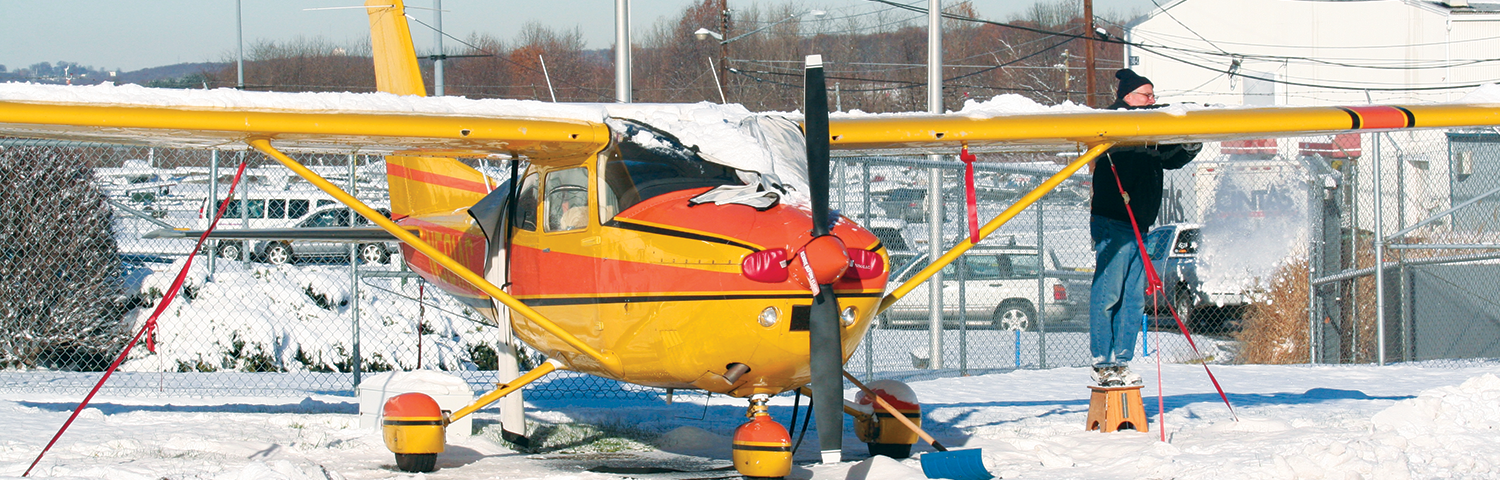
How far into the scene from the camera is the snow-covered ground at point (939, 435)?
225 inches

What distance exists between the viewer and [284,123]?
5.69 meters

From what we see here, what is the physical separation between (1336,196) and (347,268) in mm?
12393

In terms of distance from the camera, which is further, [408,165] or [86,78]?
[86,78]

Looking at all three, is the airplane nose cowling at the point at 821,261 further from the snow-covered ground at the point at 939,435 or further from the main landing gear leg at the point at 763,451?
the snow-covered ground at the point at 939,435

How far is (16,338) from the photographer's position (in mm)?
11273

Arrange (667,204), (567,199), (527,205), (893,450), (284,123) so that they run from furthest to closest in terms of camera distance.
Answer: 1. (893,450)
2. (527,205)
3. (567,199)
4. (284,123)
5. (667,204)

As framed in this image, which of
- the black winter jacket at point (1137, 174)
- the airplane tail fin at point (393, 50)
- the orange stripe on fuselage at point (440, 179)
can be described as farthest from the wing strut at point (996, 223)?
the airplane tail fin at point (393, 50)

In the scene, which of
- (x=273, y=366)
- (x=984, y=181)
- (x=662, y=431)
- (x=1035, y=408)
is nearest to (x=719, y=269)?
(x=662, y=431)

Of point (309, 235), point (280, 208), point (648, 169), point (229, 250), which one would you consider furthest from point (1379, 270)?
point (280, 208)

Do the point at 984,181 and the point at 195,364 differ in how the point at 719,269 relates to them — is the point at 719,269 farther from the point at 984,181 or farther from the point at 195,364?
the point at 984,181

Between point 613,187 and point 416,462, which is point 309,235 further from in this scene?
point 613,187

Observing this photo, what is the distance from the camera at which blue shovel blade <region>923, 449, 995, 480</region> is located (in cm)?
571

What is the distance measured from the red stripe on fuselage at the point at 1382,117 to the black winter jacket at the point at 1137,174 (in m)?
0.94

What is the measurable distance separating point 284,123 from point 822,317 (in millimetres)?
2817
